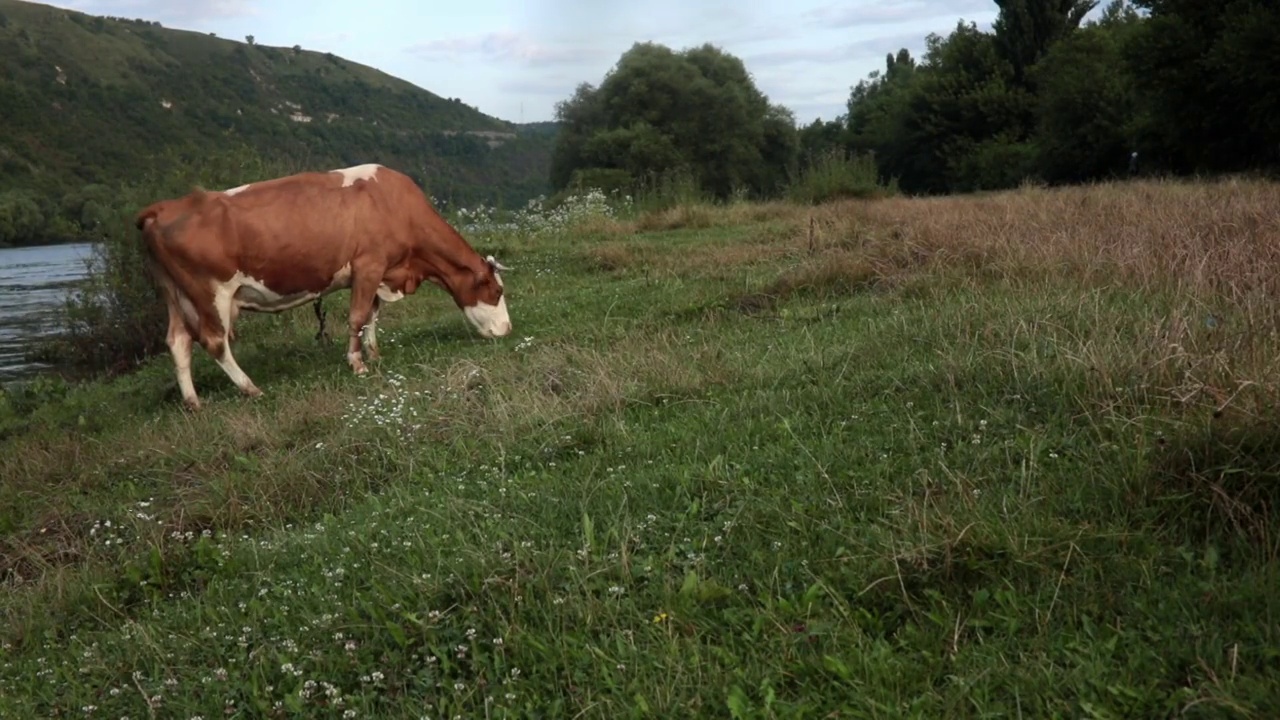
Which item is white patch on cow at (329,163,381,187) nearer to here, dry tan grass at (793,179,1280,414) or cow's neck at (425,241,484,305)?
cow's neck at (425,241,484,305)

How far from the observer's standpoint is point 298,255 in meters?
9.59

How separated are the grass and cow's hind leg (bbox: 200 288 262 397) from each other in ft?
5.15

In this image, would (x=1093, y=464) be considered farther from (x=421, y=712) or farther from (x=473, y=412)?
(x=473, y=412)

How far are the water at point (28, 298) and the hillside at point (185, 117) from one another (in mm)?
1558

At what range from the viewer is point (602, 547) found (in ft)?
13.3

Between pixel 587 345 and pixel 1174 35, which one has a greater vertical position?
pixel 1174 35

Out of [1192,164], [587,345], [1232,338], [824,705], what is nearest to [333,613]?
[824,705]

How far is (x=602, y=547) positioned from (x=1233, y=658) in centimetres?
214

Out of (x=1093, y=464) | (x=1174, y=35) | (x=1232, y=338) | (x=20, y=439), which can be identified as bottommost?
(x=20, y=439)

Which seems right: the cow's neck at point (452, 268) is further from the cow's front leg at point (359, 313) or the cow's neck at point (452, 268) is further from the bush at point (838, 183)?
the bush at point (838, 183)

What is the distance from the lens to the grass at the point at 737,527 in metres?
3.08

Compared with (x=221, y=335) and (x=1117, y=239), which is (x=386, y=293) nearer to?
(x=221, y=335)

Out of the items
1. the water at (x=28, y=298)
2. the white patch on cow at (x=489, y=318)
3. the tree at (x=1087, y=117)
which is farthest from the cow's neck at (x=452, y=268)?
the tree at (x=1087, y=117)

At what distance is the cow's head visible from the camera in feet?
35.0
